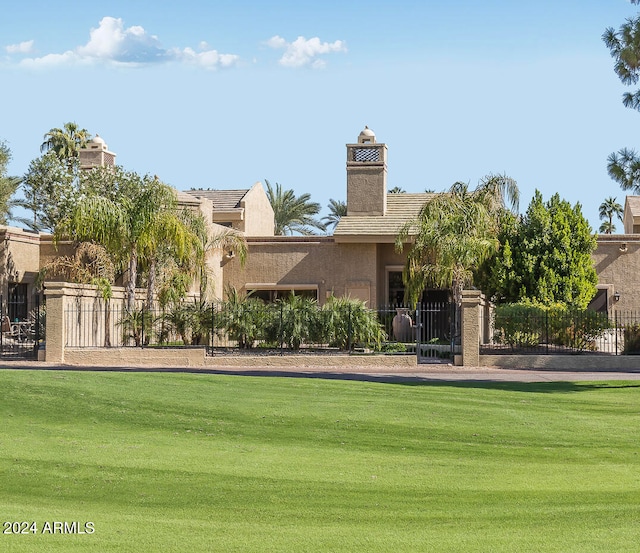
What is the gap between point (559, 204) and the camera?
36875 millimetres

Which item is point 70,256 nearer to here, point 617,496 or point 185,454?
point 185,454

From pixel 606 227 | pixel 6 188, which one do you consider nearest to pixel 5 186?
pixel 6 188

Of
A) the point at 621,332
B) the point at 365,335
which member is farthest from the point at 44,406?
the point at 621,332

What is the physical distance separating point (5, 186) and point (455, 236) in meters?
25.2

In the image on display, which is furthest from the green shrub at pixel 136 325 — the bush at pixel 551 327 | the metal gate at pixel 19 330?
the bush at pixel 551 327

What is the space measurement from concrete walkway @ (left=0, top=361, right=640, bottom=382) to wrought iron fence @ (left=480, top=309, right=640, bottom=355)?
258 cm

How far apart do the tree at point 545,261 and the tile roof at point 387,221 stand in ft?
13.8

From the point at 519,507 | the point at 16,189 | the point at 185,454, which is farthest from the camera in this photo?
the point at 16,189

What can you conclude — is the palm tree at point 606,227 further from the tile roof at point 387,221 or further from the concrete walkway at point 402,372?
the concrete walkway at point 402,372

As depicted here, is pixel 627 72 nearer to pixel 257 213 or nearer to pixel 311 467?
pixel 311 467

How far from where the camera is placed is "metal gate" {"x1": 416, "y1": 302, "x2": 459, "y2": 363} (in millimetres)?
27203

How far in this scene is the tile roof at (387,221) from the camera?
3784cm

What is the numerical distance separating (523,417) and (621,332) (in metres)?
15.3

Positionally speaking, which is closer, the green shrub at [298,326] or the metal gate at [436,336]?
the metal gate at [436,336]
